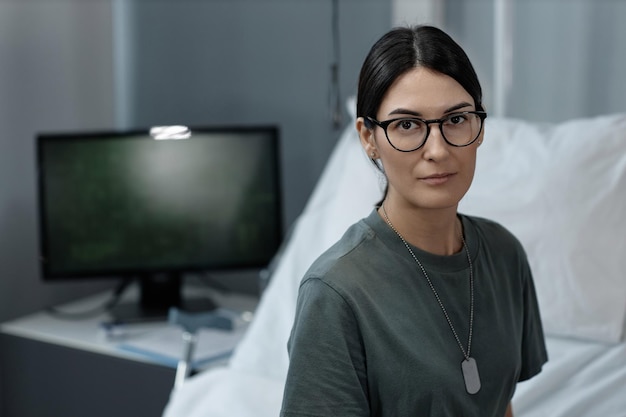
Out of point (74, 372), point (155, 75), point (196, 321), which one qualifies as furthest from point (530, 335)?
point (155, 75)

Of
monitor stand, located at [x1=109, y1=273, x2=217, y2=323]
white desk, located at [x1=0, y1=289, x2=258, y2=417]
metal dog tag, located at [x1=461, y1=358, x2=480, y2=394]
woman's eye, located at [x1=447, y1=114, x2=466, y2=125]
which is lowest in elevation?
white desk, located at [x1=0, y1=289, x2=258, y2=417]

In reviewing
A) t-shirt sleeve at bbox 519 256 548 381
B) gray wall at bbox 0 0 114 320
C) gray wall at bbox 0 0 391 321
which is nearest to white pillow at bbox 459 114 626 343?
t-shirt sleeve at bbox 519 256 548 381

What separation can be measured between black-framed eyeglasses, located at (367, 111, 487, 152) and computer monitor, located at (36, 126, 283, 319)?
1.13 m

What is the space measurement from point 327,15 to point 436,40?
1.21m

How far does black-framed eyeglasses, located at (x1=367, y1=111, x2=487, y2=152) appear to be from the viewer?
817 mm

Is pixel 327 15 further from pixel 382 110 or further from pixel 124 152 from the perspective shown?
pixel 382 110

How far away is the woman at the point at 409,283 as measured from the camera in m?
0.82

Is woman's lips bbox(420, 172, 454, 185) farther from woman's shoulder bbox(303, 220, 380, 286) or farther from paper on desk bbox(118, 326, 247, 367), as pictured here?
paper on desk bbox(118, 326, 247, 367)

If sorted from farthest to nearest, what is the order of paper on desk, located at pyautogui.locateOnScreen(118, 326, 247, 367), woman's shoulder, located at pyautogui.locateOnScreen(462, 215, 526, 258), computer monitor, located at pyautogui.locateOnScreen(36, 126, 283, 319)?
computer monitor, located at pyautogui.locateOnScreen(36, 126, 283, 319) < paper on desk, located at pyautogui.locateOnScreen(118, 326, 247, 367) < woman's shoulder, located at pyautogui.locateOnScreen(462, 215, 526, 258)

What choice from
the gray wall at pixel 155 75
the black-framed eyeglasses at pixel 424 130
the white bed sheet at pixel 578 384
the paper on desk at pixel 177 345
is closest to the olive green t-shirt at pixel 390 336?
the black-framed eyeglasses at pixel 424 130

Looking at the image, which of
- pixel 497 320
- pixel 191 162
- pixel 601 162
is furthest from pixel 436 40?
pixel 191 162

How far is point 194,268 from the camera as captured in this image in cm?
197

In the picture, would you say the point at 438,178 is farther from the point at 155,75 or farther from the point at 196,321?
the point at 155,75

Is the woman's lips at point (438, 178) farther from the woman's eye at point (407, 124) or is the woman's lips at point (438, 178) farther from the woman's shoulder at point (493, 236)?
the woman's shoulder at point (493, 236)
